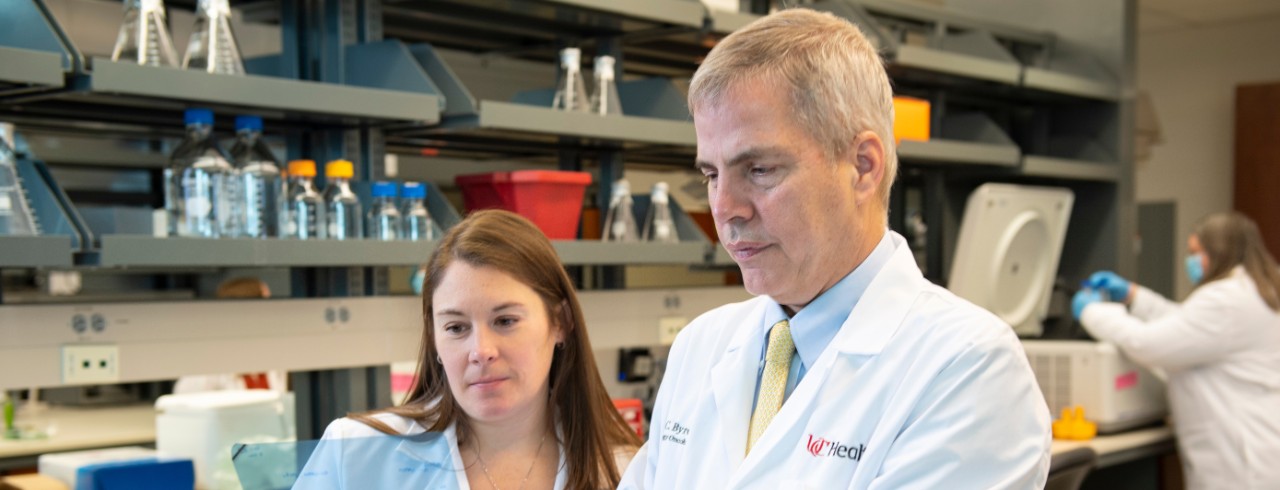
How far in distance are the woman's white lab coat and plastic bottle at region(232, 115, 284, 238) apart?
87 cm

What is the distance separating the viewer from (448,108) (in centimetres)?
258

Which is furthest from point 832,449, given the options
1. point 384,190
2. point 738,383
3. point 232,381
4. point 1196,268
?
point 232,381

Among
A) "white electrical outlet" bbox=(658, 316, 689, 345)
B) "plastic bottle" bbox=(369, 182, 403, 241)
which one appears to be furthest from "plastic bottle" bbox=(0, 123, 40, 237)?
"white electrical outlet" bbox=(658, 316, 689, 345)

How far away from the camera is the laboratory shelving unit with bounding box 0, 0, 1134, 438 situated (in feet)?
6.83

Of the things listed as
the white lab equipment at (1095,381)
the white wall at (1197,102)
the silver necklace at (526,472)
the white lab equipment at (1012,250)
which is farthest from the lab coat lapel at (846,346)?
the white wall at (1197,102)

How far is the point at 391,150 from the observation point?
3.38 meters

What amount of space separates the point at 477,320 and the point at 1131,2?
3.84 meters

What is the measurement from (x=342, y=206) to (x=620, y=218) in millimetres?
811

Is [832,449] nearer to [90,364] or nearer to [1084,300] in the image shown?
[90,364]

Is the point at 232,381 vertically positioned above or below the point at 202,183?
below

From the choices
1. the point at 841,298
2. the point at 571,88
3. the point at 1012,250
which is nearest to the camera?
the point at 841,298

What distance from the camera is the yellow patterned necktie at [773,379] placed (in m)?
1.23

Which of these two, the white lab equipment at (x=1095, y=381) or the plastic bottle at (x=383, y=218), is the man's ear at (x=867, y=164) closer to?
the plastic bottle at (x=383, y=218)

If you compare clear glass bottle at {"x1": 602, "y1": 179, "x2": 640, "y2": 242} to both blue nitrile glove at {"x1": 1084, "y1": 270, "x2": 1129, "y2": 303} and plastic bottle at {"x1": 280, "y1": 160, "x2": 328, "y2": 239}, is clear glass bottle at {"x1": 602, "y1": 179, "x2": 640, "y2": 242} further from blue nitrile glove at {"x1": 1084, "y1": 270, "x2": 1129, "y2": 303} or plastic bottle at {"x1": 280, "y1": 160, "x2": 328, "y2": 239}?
blue nitrile glove at {"x1": 1084, "y1": 270, "x2": 1129, "y2": 303}
